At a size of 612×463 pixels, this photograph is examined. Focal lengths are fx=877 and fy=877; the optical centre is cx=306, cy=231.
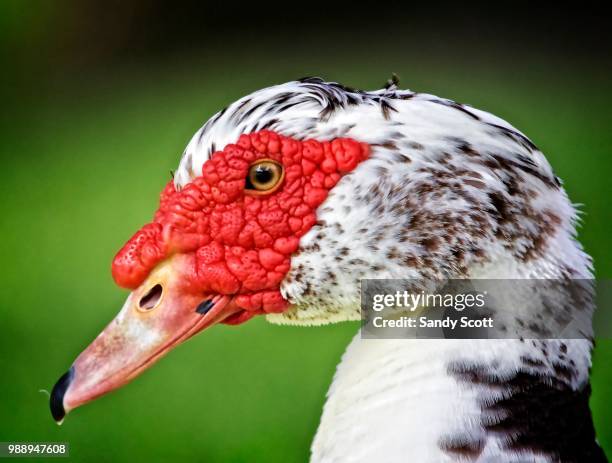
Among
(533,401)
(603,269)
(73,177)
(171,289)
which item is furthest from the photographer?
(73,177)

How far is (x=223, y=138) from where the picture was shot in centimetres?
147

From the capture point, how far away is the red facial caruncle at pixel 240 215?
1435 mm

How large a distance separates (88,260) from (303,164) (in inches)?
96.7

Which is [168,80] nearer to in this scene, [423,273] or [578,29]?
[578,29]

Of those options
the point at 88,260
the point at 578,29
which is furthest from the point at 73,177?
the point at 578,29

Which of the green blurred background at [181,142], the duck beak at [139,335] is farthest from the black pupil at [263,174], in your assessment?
the green blurred background at [181,142]

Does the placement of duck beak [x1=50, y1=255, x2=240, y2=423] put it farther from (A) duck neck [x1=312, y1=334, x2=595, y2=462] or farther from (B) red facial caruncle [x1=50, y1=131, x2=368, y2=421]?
(A) duck neck [x1=312, y1=334, x2=595, y2=462]

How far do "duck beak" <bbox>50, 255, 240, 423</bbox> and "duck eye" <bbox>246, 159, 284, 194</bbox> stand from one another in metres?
0.16

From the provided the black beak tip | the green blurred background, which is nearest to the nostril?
the black beak tip

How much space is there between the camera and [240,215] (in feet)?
4.76

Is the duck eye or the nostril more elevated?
the duck eye

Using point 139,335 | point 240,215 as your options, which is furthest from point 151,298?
point 240,215

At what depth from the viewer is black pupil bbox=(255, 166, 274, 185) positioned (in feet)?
4.75

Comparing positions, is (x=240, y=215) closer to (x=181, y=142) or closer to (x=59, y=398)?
(x=59, y=398)
